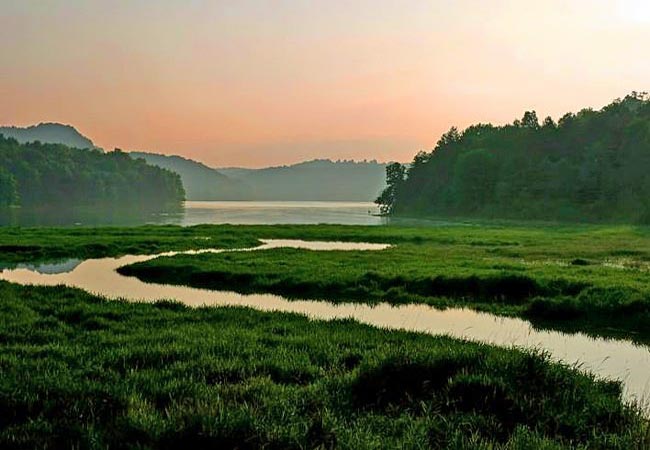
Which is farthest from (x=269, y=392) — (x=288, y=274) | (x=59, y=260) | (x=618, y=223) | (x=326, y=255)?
(x=618, y=223)

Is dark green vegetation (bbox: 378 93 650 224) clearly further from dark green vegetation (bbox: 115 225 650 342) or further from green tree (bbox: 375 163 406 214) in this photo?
dark green vegetation (bbox: 115 225 650 342)

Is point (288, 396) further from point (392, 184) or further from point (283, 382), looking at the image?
point (392, 184)

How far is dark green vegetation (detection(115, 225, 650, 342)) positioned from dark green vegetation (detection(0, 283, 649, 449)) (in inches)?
375

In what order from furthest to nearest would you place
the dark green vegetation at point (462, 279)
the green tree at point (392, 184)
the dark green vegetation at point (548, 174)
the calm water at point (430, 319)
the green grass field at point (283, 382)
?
the green tree at point (392, 184) → the dark green vegetation at point (548, 174) → the dark green vegetation at point (462, 279) → the calm water at point (430, 319) → the green grass field at point (283, 382)

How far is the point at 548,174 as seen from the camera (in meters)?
125

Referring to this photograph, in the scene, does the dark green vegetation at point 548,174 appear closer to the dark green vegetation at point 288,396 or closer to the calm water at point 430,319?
the calm water at point 430,319

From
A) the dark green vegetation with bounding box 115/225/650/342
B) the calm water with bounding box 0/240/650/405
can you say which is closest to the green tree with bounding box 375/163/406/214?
the dark green vegetation with bounding box 115/225/650/342

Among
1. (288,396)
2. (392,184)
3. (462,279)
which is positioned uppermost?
(392,184)

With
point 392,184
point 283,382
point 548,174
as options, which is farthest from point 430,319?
point 392,184

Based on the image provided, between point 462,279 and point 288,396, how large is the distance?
64.7 feet

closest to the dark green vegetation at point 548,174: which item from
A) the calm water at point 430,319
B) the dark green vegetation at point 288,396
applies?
the calm water at point 430,319

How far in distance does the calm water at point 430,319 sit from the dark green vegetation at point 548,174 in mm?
79251

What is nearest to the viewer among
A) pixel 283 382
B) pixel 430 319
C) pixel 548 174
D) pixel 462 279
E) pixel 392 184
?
pixel 283 382

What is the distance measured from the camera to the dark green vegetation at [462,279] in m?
22.3
